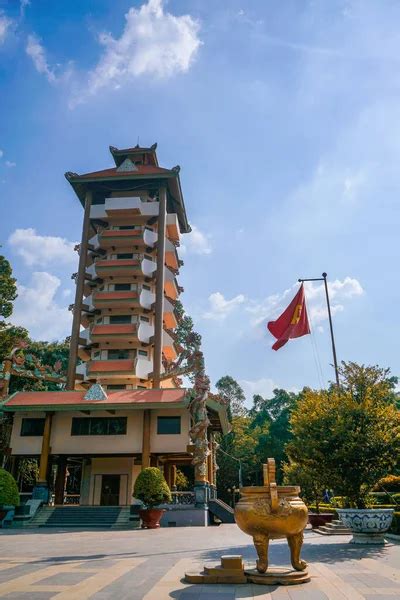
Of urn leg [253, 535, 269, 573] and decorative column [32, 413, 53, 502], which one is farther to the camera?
decorative column [32, 413, 53, 502]

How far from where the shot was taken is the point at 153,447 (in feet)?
82.8

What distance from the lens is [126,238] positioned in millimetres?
35344

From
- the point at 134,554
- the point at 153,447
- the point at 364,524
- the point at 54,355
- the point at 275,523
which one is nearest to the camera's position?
the point at 275,523

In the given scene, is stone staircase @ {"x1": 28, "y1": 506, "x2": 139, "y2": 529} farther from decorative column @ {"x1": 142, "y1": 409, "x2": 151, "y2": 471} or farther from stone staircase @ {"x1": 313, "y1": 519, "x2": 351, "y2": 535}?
stone staircase @ {"x1": 313, "y1": 519, "x2": 351, "y2": 535}

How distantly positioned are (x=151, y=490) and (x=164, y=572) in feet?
43.1

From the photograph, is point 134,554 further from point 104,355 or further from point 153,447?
point 104,355

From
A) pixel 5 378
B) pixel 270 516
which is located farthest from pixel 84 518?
pixel 270 516

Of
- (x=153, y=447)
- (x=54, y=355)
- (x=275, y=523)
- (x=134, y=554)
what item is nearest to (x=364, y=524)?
(x=134, y=554)

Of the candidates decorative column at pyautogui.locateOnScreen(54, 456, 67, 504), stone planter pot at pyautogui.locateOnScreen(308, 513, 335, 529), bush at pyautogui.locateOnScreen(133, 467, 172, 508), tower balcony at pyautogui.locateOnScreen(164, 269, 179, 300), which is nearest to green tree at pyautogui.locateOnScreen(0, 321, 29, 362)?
decorative column at pyautogui.locateOnScreen(54, 456, 67, 504)

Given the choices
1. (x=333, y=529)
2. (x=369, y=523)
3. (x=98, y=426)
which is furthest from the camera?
(x=98, y=426)

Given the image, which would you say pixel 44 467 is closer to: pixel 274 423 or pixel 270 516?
pixel 270 516

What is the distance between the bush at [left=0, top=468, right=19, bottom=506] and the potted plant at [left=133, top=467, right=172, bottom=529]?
18.1 ft

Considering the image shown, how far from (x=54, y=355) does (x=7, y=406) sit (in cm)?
1774

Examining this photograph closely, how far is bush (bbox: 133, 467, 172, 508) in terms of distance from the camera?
20.2 meters
